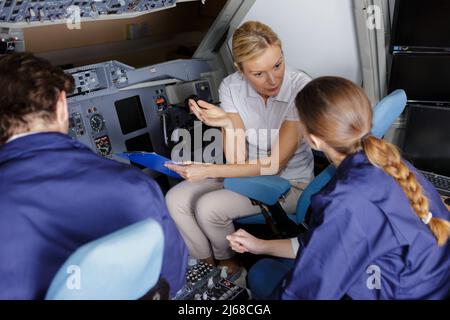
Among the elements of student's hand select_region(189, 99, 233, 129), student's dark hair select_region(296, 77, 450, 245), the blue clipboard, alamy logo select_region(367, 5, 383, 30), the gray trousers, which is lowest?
the gray trousers

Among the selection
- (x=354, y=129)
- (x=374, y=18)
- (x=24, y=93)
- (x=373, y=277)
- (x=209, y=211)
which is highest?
(x=374, y=18)

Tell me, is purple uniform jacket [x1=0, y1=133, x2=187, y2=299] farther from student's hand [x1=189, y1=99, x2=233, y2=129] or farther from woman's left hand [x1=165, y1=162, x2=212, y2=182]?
student's hand [x1=189, y1=99, x2=233, y2=129]

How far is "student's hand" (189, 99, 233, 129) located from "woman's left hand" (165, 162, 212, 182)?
287mm

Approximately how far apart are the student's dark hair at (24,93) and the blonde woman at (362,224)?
0.69 metres

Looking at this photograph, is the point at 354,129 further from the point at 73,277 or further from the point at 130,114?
the point at 130,114

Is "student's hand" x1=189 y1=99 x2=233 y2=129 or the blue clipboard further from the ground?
"student's hand" x1=189 y1=99 x2=233 y2=129

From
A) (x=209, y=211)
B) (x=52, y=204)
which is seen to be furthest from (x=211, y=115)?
(x=52, y=204)

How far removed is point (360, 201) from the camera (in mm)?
1134

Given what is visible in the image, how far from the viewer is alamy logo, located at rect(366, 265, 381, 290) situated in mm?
1184

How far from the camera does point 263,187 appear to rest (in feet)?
5.32

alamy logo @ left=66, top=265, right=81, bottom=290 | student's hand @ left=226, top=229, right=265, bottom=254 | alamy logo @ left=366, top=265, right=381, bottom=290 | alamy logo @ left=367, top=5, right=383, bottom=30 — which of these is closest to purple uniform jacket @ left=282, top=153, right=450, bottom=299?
alamy logo @ left=366, top=265, right=381, bottom=290

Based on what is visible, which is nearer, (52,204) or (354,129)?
(52,204)

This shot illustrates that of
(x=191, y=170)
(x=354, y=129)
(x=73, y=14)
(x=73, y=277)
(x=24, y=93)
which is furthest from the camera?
(x=73, y=14)

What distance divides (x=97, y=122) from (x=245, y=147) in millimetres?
825
